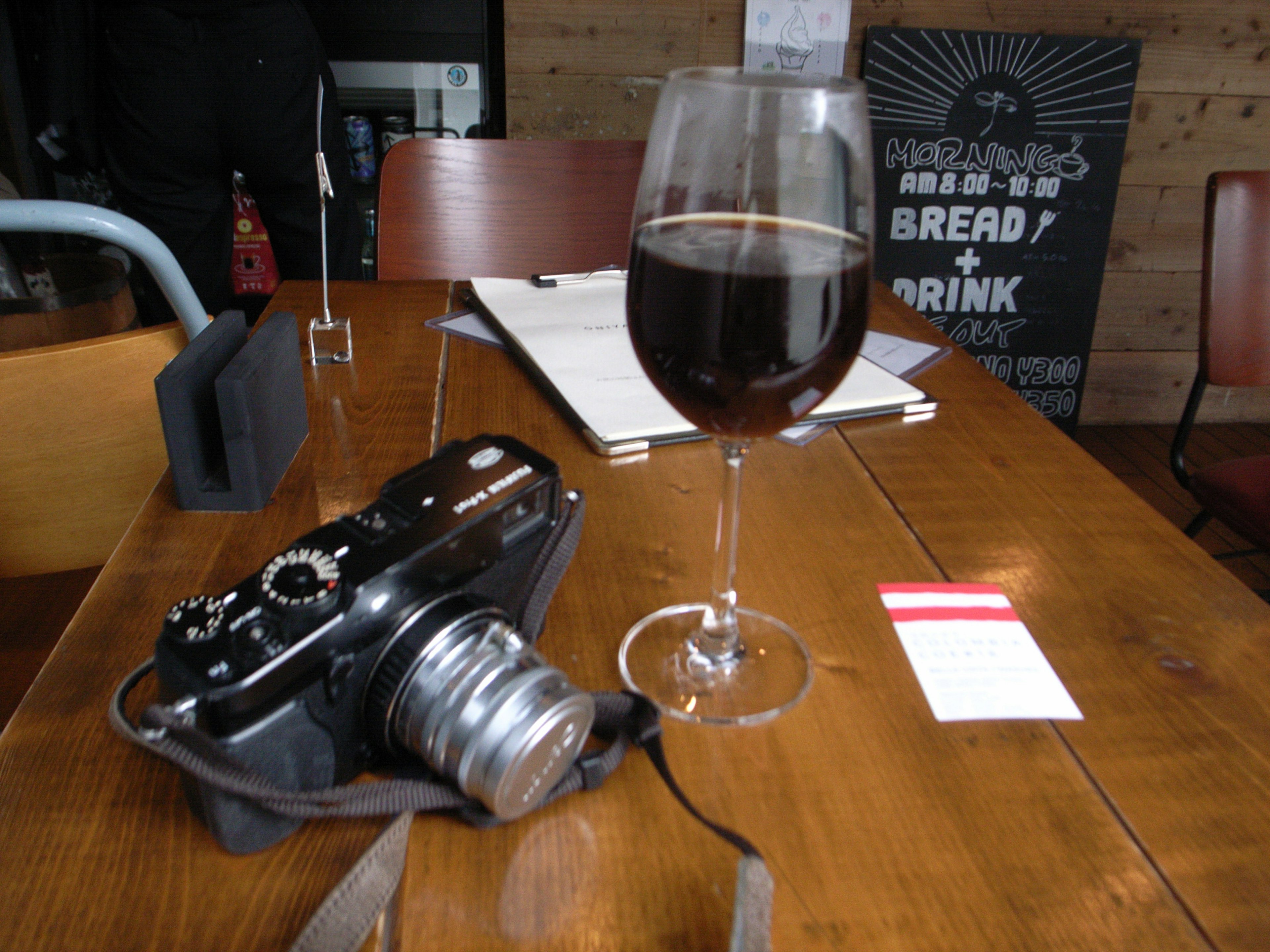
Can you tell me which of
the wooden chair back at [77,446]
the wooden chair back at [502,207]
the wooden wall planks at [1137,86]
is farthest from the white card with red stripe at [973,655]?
the wooden wall planks at [1137,86]

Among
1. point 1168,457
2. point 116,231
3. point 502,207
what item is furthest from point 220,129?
point 1168,457

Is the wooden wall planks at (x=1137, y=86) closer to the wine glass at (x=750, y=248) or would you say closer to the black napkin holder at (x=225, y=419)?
the black napkin holder at (x=225, y=419)

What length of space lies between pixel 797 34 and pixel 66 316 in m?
1.53

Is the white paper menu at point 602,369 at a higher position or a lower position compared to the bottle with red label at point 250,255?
higher

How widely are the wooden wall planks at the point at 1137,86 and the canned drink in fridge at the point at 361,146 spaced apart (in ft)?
1.06

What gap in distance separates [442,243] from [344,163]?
67cm

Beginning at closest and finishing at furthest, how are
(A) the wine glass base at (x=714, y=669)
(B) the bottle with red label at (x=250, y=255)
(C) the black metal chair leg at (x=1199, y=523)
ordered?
(A) the wine glass base at (x=714, y=669), (C) the black metal chair leg at (x=1199, y=523), (B) the bottle with red label at (x=250, y=255)

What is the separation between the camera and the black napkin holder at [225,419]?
0.54m

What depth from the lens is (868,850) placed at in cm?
35

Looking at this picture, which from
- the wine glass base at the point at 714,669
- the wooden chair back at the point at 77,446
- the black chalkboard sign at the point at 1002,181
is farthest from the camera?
the black chalkboard sign at the point at 1002,181

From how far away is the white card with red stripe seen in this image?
0.42 metres

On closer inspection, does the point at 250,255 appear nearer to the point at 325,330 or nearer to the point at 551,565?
the point at 325,330

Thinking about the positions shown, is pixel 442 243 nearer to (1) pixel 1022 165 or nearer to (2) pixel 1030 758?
(2) pixel 1030 758

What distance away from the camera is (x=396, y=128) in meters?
2.02
